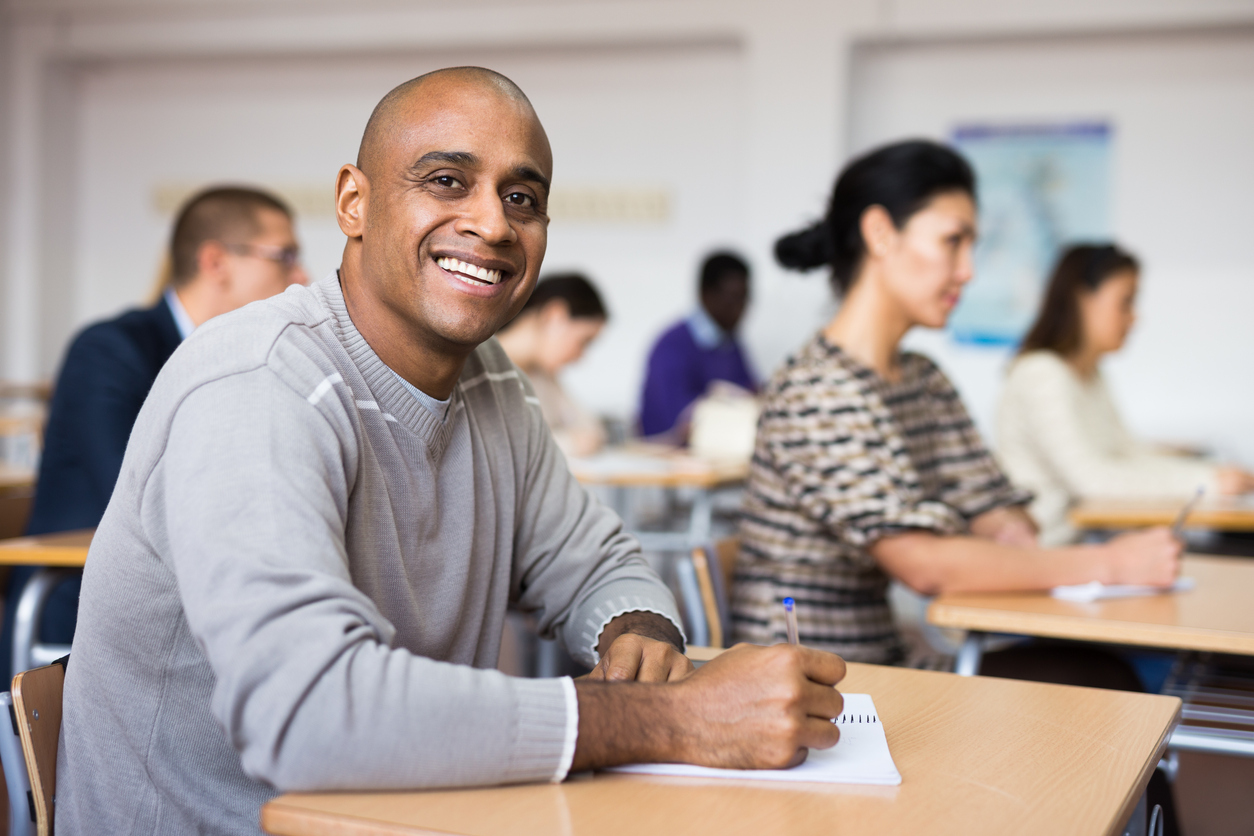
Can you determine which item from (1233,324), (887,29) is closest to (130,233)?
(887,29)

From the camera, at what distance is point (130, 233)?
290 inches

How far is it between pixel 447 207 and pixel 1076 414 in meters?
2.65

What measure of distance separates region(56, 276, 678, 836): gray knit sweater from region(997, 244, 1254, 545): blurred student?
2.21 m

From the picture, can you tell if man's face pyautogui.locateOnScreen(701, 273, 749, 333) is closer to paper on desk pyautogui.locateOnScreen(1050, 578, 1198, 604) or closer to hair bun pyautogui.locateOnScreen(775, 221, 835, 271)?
hair bun pyautogui.locateOnScreen(775, 221, 835, 271)

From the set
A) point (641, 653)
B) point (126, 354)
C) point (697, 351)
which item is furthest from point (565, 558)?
point (697, 351)

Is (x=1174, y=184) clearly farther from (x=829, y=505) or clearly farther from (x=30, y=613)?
(x=30, y=613)

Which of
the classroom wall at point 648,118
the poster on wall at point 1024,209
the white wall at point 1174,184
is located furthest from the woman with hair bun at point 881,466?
the white wall at point 1174,184

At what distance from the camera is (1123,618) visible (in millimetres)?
1612

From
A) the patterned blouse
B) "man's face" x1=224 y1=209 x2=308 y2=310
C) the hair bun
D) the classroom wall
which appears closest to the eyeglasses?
"man's face" x1=224 y1=209 x2=308 y2=310

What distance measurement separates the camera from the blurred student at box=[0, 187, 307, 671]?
2.15 m

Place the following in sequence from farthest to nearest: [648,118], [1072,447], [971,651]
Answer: [648,118] < [1072,447] < [971,651]

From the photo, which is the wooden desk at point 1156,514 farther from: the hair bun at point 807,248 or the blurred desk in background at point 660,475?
the hair bun at point 807,248

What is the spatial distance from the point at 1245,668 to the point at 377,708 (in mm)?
1998

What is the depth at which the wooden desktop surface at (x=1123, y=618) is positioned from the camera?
1549 millimetres
